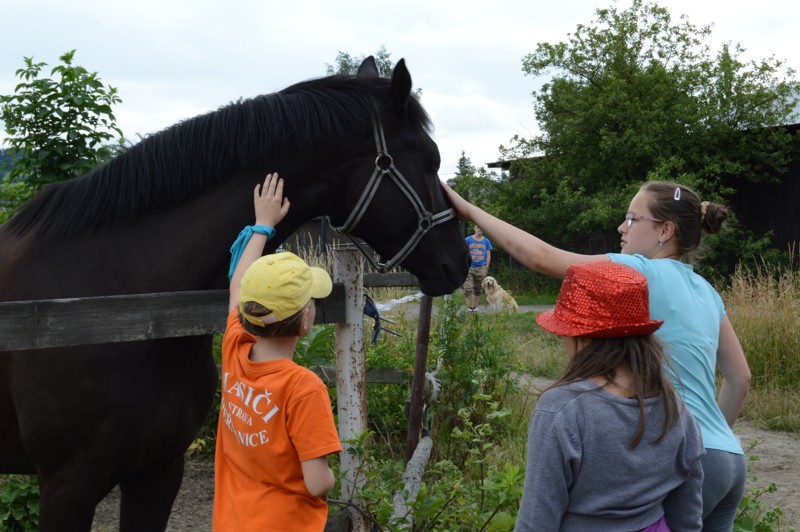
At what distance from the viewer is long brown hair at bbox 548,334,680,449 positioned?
1649 millimetres

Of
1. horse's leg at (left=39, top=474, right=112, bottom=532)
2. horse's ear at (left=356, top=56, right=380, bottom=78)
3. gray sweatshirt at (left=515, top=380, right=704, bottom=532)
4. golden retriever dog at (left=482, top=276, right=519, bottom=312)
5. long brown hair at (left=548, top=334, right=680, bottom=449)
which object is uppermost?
horse's ear at (left=356, top=56, right=380, bottom=78)

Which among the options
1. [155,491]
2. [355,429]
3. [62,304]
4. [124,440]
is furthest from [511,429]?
[62,304]

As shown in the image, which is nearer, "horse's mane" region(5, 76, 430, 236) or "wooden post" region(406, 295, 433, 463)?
"horse's mane" region(5, 76, 430, 236)

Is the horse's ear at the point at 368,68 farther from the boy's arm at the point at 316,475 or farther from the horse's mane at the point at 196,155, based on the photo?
the boy's arm at the point at 316,475

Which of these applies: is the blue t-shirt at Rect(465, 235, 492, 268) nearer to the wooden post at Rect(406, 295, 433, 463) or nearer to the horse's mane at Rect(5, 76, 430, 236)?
the wooden post at Rect(406, 295, 433, 463)

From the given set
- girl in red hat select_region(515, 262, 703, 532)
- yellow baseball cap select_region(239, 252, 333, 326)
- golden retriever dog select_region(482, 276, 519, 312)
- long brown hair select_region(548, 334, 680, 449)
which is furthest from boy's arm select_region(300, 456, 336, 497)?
golden retriever dog select_region(482, 276, 519, 312)

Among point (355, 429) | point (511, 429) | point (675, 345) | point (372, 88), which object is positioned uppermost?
point (372, 88)

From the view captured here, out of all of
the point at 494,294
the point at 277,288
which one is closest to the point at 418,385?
the point at 277,288

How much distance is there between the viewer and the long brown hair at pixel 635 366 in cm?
165

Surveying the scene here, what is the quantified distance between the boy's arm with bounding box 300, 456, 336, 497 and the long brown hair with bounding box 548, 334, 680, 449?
664mm

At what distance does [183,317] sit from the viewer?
7.90 feet

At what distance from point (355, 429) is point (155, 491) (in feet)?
2.63

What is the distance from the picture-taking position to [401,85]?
274 centimetres

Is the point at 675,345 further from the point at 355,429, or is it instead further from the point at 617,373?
the point at 355,429
